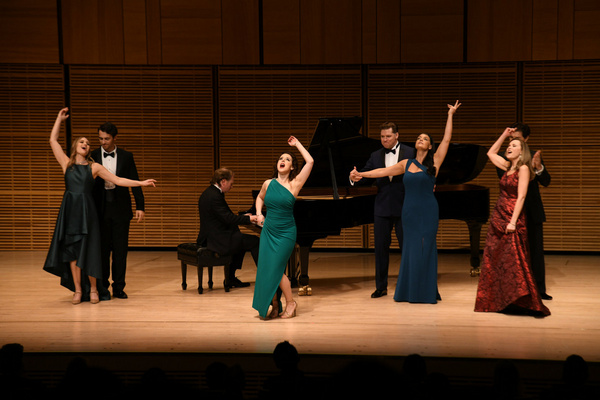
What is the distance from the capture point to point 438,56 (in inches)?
331

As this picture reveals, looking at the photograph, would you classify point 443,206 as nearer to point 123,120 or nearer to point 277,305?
point 277,305

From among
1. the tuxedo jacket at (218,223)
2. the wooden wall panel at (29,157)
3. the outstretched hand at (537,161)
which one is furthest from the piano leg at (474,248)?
the wooden wall panel at (29,157)

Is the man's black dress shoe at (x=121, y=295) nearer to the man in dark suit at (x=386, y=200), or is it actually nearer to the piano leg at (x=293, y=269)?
the piano leg at (x=293, y=269)

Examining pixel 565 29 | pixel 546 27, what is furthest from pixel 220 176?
pixel 565 29

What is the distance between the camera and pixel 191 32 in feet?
28.2

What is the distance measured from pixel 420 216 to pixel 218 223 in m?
1.64

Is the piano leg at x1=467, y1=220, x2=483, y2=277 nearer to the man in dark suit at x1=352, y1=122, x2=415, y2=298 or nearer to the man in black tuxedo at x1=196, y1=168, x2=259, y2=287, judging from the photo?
the man in dark suit at x1=352, y1=122, x2=415, y2=298

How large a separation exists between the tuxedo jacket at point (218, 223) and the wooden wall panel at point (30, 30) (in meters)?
3.71

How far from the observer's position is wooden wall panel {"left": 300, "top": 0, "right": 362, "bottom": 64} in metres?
8.44

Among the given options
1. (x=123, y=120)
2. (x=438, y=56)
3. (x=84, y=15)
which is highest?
(x=84, y=15)

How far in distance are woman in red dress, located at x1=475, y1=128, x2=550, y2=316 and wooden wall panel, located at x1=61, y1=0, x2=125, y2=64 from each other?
16.8 feet

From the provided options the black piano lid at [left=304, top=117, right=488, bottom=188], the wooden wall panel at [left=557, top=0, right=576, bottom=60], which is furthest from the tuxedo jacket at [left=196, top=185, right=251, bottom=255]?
the wooden wall panel at [left=557, top=0, right=576, bottom=60]

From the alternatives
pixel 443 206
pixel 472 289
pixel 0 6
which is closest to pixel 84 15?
pixel 0 6

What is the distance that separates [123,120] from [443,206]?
4.21 metres
